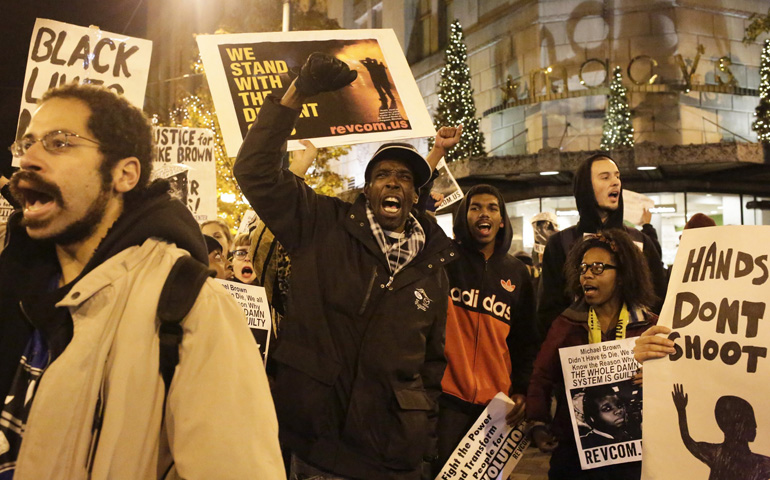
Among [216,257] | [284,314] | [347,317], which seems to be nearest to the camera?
[347,317]

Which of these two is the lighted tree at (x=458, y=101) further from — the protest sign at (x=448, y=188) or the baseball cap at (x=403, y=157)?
the baseball cap at (x=403, y=157)

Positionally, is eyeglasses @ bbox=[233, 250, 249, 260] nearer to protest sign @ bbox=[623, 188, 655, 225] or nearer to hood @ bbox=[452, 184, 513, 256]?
hood @ bbox=[452, 184, 513, 256]

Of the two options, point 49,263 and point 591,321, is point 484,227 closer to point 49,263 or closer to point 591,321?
point 591,321

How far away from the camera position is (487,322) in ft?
14.1

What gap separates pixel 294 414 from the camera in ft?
9.85

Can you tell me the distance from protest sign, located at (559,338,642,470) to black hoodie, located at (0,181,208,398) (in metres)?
2.53

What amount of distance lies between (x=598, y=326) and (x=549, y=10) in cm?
2092

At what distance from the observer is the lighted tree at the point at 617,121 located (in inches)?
770

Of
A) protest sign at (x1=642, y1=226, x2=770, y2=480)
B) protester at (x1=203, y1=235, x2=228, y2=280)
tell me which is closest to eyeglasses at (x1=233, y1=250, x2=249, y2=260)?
protester at (x1=203, y1=235, x2=228, y2=280)

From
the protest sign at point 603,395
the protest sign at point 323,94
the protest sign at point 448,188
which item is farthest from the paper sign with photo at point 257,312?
the protest sign at point 448,188

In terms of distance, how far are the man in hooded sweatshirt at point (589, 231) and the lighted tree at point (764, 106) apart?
54.2 ft

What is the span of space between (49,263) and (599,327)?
303 cm

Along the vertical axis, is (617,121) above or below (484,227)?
above

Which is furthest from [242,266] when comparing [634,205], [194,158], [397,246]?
[634,205]
